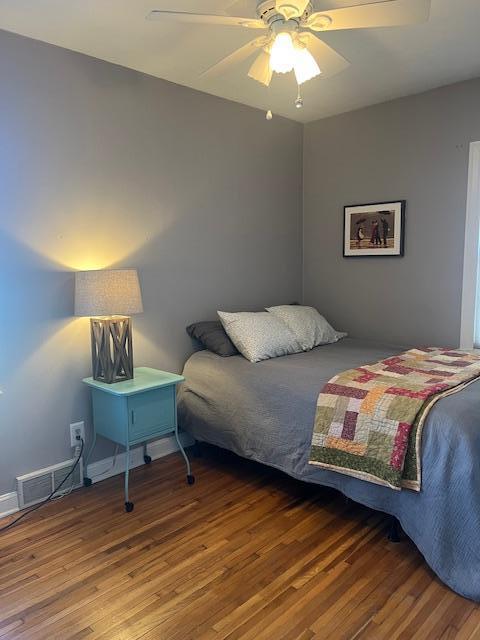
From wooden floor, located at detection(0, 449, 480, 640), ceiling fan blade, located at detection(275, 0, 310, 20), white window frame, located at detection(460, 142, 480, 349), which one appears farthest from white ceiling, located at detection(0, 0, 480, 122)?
wooden floor, located at detection(0, 449, 480, 640)

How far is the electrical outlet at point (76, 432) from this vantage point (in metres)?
2.61

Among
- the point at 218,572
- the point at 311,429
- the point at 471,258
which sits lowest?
the point at 218,572

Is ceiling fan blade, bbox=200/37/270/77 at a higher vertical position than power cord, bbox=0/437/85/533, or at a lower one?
higher

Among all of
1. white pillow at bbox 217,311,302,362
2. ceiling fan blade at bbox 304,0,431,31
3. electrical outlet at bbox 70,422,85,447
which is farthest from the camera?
white pillow at bbox 217,311,302,362

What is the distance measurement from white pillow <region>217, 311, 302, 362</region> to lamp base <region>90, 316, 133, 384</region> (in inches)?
27.0

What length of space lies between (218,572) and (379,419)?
91 centimetres

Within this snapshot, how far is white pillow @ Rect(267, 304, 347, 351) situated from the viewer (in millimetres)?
3148

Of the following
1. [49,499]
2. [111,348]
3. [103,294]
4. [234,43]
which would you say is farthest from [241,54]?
[49,499]

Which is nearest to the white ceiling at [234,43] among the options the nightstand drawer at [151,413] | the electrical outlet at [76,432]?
the nightstand drawer at [151,413]

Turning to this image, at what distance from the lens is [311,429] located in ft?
7.46

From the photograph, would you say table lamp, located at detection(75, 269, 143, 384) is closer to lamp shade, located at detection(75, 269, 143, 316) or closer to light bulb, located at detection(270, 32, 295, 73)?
lamp shade, located at detection(75, 269, 143, 316)

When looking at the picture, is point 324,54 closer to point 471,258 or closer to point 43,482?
point 471,258

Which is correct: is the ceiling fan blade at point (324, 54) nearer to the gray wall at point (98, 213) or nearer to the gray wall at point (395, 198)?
the gray wall at point (98, 213)

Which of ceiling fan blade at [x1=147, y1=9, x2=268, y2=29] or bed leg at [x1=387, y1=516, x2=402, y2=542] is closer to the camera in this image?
ceiling fan blade at [x1=147, y1=9, x2=268, y2=29]
